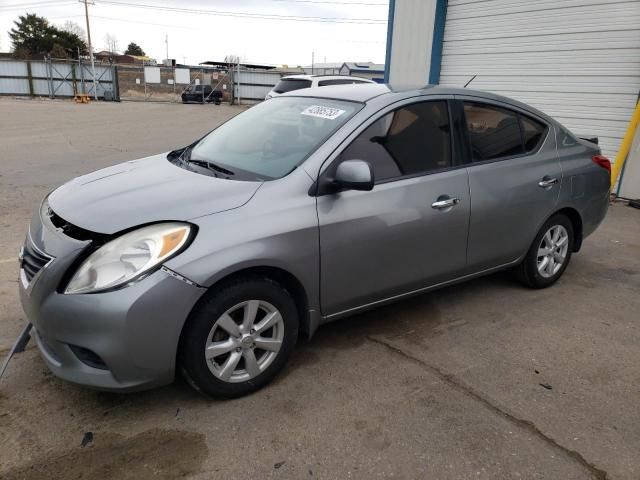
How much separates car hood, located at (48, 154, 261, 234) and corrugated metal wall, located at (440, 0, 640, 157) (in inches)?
289

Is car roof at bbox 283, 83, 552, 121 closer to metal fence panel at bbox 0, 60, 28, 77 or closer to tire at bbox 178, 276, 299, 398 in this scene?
tire at bbox 178, 276, 299, 398

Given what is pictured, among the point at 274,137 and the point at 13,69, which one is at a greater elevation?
the point at 13,69

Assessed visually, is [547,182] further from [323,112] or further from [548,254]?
[323,112]

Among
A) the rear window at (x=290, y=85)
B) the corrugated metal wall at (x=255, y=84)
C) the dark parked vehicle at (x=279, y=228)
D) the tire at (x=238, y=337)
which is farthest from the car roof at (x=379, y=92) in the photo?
the corrugated metal wall at (x=255, y=84)

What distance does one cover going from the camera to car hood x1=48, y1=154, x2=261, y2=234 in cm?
260

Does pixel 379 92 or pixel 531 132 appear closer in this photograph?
pixel 379 92

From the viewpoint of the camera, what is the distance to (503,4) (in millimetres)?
9430

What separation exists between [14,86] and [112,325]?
37.2 metres

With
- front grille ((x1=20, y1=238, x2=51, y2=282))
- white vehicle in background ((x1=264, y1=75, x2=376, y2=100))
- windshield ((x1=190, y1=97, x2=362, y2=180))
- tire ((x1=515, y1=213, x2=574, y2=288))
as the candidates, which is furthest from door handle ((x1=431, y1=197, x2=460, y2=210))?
white vehicle in background ((x1=264, y1=75, x2=376, y2=100))

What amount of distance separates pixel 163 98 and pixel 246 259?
126 ft

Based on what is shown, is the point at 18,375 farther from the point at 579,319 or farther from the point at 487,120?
the point at 579,319

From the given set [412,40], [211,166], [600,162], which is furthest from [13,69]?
[600,162]

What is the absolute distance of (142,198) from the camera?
109 inches

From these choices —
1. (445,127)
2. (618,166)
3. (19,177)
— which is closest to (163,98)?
(19,177)
